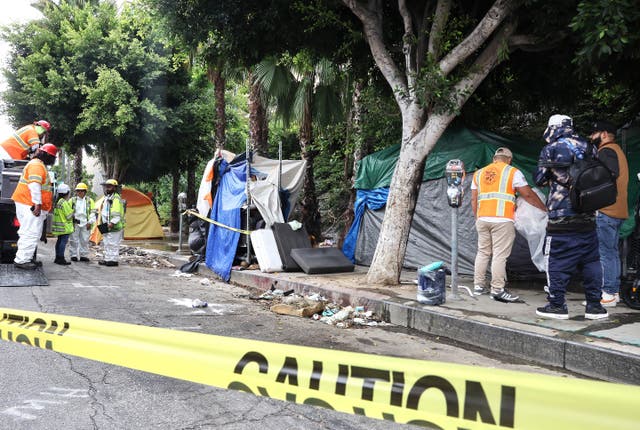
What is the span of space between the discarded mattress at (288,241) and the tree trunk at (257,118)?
4681 millimetres

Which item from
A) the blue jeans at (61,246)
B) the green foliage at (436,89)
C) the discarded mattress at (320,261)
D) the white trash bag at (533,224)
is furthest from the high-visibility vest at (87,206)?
the white trash bag at (533,224)

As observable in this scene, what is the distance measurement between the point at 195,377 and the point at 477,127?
8.33 m

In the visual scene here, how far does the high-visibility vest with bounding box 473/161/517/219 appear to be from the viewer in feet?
21.1

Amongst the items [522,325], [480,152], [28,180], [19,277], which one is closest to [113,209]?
[28,180]

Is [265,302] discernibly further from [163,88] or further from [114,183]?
[163,88]

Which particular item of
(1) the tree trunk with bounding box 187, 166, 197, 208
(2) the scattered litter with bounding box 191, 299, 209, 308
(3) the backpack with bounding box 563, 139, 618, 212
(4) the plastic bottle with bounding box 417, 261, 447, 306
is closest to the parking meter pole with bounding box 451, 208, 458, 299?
(4) the plastic bottle with bounding box 417, 261, 447, 306

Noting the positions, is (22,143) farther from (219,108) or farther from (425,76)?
(219,108)

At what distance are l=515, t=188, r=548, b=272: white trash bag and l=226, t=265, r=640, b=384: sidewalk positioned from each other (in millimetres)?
643

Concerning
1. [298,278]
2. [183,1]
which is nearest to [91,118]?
[183,1]

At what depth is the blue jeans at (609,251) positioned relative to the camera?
577cm

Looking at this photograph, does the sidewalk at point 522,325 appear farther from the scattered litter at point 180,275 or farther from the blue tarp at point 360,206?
the scattered litter at point 180,275

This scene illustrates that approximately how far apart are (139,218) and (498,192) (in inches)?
632

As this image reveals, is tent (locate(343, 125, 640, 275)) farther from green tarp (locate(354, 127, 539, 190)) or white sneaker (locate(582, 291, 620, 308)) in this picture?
white sneaker (locate(582, 291, 620, 308))

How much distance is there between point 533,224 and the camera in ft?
22.3
